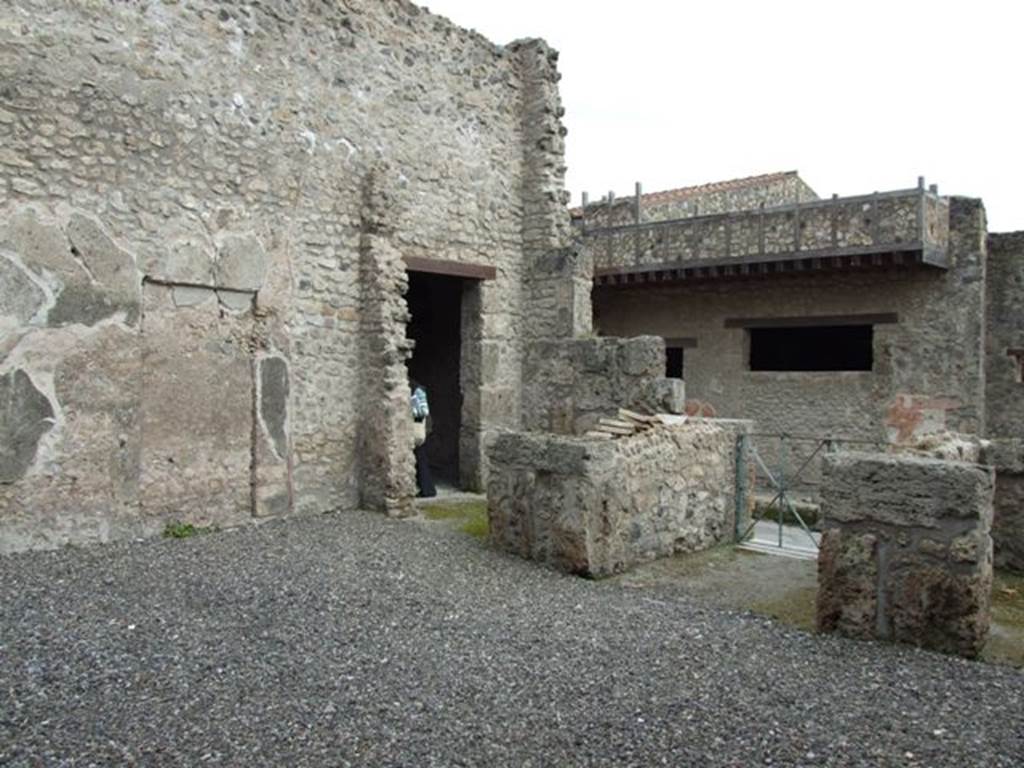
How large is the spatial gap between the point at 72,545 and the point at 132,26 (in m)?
3.80

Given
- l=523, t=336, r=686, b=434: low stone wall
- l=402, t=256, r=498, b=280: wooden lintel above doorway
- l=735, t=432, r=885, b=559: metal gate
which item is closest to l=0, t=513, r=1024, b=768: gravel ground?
l=735, t=432, r=885, b=559: metal gate

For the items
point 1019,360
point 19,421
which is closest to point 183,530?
point 19,421

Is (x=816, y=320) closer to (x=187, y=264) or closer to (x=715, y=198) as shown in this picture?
(x=715, y=198)

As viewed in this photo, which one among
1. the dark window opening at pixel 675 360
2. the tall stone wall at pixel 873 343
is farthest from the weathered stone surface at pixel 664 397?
the dark window opening at pixel 675 360

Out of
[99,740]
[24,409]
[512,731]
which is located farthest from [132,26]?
[512,731]

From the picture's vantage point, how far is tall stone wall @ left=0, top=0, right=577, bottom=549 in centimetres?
595

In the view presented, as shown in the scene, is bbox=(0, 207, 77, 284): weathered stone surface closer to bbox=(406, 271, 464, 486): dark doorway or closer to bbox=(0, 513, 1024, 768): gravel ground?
bbox=(0, 513, 1024, 768): gravel ground

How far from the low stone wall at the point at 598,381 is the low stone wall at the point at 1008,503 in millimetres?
2551

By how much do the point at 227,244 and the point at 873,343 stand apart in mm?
10188

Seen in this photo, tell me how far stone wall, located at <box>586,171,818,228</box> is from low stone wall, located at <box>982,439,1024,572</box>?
37.5ft

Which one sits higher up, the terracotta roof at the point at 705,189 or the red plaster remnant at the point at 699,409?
the terracotta roof at the point at 705,189

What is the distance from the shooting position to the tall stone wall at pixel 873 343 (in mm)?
12641

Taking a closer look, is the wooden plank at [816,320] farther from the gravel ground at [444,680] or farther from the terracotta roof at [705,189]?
the gravel ground at [444,680]

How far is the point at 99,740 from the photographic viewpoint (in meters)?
2.96
